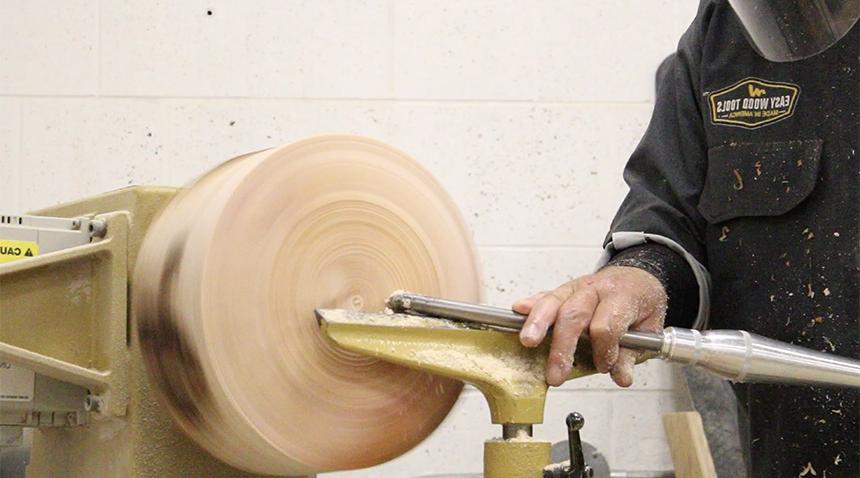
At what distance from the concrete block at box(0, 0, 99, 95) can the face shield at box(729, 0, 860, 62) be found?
1514mm

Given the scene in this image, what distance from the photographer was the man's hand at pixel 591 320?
1030 mm

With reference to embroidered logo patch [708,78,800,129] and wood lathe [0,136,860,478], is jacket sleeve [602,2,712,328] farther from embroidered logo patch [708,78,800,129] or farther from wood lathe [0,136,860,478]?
wood lathe [0,136,860,478]

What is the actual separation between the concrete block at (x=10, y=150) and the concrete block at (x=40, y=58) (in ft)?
0.12

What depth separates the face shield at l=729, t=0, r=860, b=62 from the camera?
3.75 ft

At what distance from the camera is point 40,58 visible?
2227 millimetres

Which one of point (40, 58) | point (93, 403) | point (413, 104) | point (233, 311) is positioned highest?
point (40, 58)

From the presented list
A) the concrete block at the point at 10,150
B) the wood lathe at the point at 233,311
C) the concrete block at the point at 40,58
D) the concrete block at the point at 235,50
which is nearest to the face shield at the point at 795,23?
the wood lathe at the point at 233,311

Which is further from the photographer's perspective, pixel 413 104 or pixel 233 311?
pixel 413 104

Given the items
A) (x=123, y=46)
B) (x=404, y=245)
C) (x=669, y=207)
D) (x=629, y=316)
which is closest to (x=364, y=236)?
(x=404, y=245)

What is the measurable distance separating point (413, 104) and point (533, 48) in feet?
1.00

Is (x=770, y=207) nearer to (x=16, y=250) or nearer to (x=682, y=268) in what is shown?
(x=682, y=268)


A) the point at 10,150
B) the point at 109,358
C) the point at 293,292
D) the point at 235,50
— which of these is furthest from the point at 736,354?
the point at 10,150

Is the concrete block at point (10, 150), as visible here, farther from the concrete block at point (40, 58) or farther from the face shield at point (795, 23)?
the face shield at point (795, 23)

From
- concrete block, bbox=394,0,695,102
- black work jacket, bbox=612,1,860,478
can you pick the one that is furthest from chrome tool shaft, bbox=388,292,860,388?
concrete block, bbox=394,0,695,102
